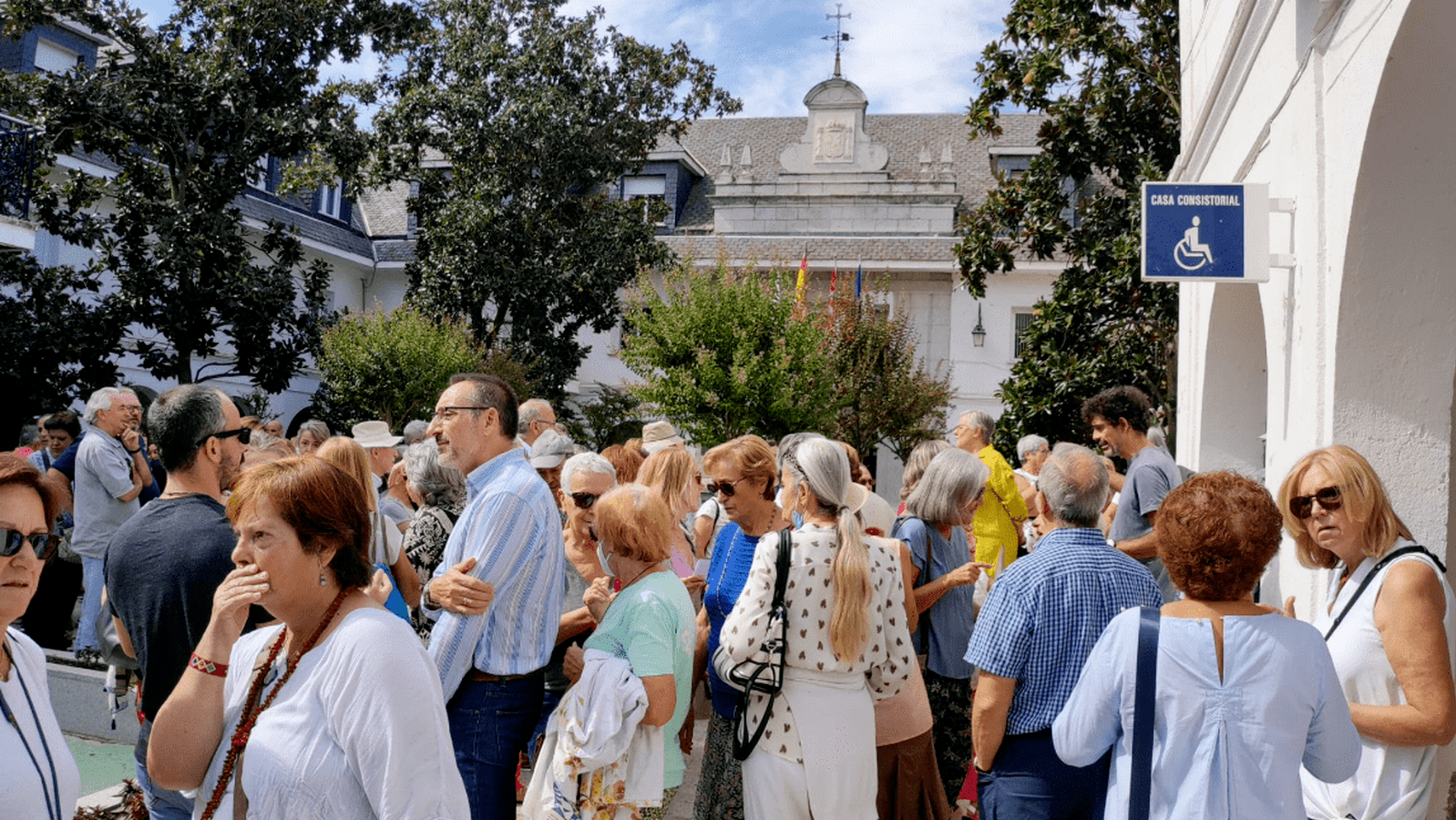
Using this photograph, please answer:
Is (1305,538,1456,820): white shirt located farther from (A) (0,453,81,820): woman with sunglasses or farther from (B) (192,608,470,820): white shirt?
(A) (0,453,81,820): woman with sunglasses

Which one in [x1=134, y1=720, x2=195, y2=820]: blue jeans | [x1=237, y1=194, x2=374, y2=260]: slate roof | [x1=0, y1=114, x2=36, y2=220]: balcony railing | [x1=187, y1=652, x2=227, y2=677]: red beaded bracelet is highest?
[x1=237, y1=194, x2=374, y2=260]: slate roof

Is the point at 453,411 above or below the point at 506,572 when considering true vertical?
above

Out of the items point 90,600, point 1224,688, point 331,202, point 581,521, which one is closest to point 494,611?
point 581,521

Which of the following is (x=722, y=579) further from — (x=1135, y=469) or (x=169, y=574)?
(x=1135, y=469)

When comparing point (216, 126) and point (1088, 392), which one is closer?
point (1088, 392)

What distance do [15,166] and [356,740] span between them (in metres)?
13.5

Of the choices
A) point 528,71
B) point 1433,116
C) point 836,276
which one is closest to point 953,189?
point 836,276

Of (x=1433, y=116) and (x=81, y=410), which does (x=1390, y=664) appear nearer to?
(x=1433, y=116)

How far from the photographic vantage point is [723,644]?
13.2 ft

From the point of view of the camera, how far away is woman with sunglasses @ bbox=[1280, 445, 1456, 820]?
2.90 meters

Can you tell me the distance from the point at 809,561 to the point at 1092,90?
11.8 m

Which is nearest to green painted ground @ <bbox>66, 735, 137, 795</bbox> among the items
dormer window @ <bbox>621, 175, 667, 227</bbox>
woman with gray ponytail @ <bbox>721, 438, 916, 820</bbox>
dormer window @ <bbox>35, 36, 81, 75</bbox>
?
woman with gray ponytail @ <bbox>721, 438, 916, 820</bbox>

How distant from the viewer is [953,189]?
28.6 metres

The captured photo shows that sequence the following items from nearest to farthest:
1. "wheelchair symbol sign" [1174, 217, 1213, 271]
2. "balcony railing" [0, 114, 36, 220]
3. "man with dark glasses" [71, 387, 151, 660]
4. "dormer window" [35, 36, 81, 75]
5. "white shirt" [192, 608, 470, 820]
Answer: "white shirt" [192, 608, 470, 820] → "wheelchair symbol sign" [1174, 217, 1213, 271] → "man with dark glasses" [71, 387, 151, 660] → "balcony railing" [0, 114, 36, 220] → "dormer window" [35, 36, 81, 75]
